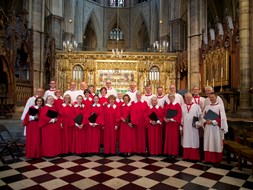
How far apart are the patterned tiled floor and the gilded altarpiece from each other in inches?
442

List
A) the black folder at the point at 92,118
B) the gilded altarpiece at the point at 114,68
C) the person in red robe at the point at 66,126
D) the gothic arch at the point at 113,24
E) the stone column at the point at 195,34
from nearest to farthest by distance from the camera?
the black folder at the point at 92,118, the person in red robe at the point at 66,126, the stone column at the point at 195,34, the gilded altarpiece at the point at 114,68, the gothic arch at the point at 113,24

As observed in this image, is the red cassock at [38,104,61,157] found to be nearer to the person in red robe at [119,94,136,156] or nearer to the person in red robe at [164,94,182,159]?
the person in red robe at [119,94,136,156]

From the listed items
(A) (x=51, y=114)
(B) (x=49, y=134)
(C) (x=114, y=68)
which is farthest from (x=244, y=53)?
(C) (x=114, y=68)

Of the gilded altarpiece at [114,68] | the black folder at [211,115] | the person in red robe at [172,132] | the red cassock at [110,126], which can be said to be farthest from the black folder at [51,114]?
the gilded altarpiece at [114,68]

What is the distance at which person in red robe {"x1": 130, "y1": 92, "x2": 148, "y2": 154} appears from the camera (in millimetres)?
5848

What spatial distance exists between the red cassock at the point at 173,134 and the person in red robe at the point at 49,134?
2908mm

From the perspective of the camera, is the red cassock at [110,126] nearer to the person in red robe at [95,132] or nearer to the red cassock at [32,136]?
the person in red robe at [95,132]

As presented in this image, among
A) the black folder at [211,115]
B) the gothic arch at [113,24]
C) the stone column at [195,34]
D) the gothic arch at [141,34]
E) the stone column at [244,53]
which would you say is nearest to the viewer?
the black folder at [211,115]

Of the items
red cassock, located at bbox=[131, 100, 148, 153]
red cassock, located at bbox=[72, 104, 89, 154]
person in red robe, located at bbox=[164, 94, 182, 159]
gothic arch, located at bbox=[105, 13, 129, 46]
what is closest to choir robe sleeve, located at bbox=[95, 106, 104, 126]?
red cassock, located at bbox=[72, 104, 89, 154]

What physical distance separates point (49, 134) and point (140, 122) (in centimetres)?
246

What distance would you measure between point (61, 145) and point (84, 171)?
1.52m

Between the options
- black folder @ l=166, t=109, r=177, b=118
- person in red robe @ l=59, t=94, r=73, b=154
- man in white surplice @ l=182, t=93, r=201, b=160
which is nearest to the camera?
man in white surplice @ l=182, t=93, r=201, b=160

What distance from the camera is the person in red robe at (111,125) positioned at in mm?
5816

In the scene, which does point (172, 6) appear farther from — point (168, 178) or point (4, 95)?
point (168, 178)
